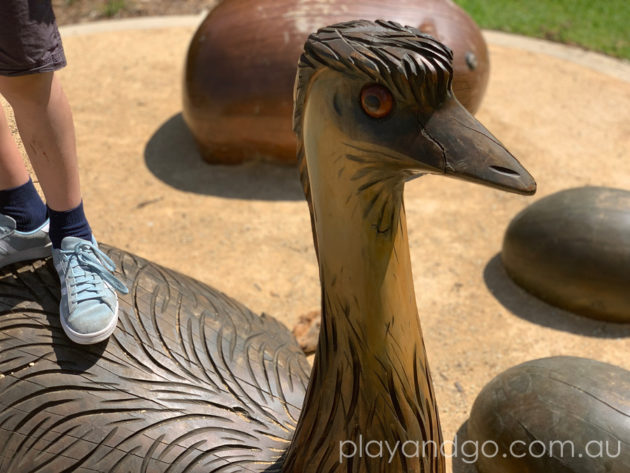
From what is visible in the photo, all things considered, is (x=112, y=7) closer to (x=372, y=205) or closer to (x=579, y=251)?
(x=579, y=251)

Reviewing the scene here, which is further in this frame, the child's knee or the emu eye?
the child's knee

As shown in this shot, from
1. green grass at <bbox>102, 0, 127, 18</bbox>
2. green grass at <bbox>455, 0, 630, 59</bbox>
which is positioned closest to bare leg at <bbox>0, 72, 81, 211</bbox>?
green grass at <bbox>102, 0, 127, 18</bbox>

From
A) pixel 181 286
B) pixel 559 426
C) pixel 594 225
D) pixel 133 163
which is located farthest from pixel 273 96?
pixel 559 426

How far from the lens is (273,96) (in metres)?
4.57

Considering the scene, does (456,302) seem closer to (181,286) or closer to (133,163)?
(181,286)

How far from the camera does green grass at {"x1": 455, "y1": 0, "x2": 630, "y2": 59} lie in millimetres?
7047

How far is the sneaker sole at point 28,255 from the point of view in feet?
7.29

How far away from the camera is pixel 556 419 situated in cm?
243

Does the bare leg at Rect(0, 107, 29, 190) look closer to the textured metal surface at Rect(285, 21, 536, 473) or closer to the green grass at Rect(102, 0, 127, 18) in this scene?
the textured metal surface at Rect(285, 21, 536, 473)

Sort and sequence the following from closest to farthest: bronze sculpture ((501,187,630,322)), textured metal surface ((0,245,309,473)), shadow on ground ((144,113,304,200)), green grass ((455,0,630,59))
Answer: textured metal surface ((0,245,309,473))
bronze sculpture ((501,187,630,322))
shadow on ground ((144,113,304,200))
green grass ((455,0,630,59))

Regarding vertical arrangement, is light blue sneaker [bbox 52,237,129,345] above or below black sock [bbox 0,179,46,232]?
below

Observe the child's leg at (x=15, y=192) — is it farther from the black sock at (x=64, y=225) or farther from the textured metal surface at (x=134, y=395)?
the textured metal surface at (x=134, y=395)

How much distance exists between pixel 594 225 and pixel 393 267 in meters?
2.27

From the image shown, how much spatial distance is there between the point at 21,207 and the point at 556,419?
1892mm
